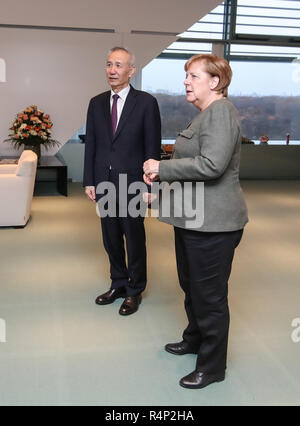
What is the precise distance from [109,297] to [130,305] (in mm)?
237

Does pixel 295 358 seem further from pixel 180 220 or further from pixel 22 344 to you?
pixel 22 344

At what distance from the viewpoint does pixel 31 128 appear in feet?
27.2

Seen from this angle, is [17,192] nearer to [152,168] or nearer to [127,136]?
[127,136]

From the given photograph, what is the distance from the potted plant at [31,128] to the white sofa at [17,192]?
2.49 meters

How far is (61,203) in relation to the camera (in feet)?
25.0

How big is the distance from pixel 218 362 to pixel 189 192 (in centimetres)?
95

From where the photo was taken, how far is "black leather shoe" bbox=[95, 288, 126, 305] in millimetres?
3738

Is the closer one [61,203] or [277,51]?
[61,203]

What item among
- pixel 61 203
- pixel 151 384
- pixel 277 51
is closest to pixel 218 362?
pixel 151 384

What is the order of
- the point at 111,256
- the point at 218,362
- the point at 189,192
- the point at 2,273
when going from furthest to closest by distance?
the point at 2,273
the point at 111,256
the point at 218,362
the point at 189,192

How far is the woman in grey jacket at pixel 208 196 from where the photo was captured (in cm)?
225

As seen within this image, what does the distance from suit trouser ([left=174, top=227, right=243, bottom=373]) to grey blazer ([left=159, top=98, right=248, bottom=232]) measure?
8 cm

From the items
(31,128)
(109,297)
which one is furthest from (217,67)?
(31,128)
